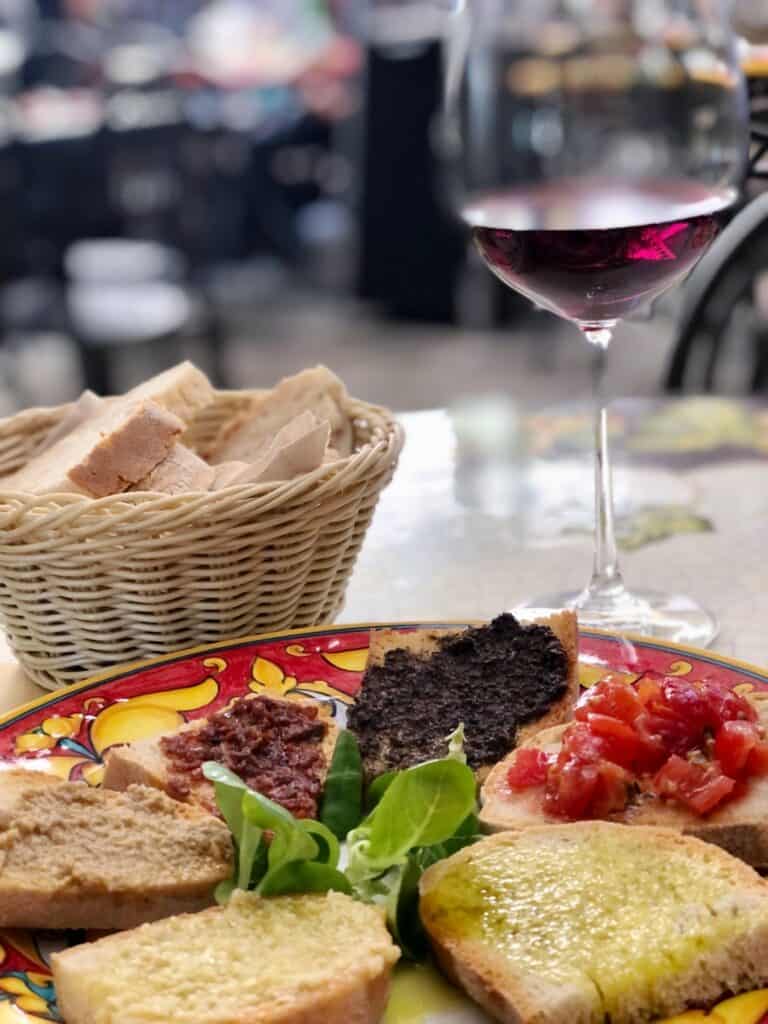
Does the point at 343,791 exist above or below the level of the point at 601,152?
below

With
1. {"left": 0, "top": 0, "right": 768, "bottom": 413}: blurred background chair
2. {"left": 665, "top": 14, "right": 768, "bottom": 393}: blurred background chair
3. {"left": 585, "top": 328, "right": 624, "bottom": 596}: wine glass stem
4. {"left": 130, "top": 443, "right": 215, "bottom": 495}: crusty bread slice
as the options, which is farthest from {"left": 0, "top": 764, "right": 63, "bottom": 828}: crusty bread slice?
{"left": 0, "top": 0, "right": 768, "bottom": 413}: blurred background chair

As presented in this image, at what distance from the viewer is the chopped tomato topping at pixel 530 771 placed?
3.63 ft

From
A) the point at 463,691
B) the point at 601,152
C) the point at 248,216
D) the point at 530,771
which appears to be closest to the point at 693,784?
the point at 530,771

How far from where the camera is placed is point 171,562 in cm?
135

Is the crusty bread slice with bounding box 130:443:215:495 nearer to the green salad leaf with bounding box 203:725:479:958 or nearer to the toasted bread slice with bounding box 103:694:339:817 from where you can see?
the toasted bread slice with bounding box 103:694:339:817

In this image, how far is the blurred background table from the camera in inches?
64.4

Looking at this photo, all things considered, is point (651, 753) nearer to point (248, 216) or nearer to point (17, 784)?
point (17, 784)

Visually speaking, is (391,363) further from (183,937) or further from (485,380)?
(183,937)

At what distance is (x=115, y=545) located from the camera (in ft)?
4.28

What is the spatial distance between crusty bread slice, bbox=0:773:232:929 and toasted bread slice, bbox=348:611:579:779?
18cm

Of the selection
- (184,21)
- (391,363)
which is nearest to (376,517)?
(391,363)

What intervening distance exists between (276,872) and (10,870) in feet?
0.64

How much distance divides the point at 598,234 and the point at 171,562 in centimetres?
53

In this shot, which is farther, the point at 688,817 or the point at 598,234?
the point at 598,234
